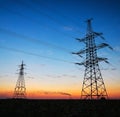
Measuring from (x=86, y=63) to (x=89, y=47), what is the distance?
2.73m

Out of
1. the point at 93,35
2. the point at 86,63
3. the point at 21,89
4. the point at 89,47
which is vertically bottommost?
the point at 21,89
